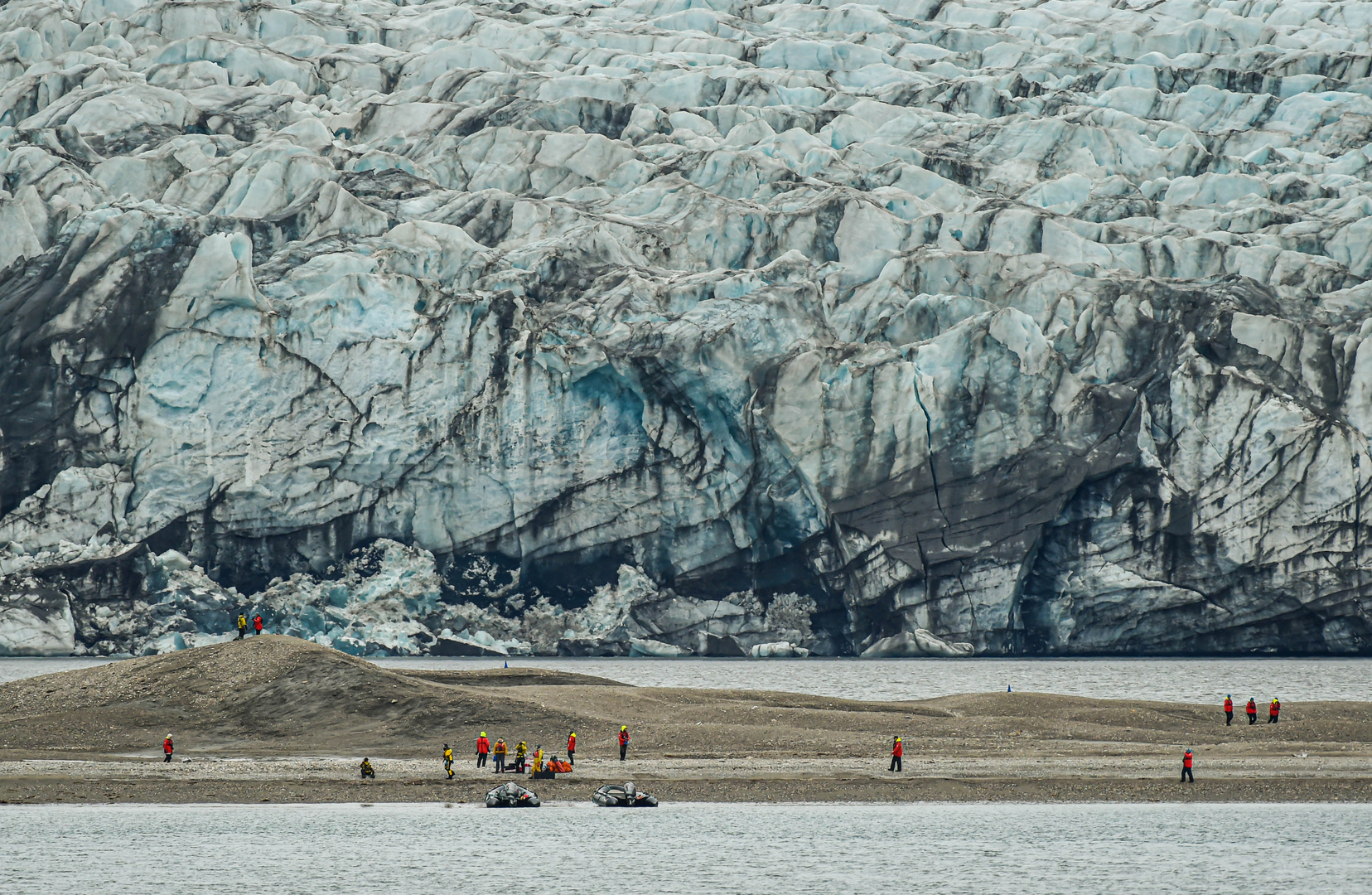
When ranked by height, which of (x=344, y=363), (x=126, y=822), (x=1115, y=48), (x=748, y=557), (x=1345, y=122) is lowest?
(x=126, y=822)

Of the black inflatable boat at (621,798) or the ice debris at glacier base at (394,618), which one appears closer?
the black inflatable boat at (621,798)

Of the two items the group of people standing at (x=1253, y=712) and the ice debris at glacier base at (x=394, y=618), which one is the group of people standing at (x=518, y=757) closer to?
the group of people standing at (x=1253, y=712)

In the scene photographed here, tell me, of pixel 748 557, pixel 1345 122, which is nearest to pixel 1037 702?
pixel 748 557

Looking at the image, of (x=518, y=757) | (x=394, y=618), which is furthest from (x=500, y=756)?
(x=394, y=618)

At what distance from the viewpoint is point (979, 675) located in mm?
65562

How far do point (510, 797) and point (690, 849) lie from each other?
5.24 m

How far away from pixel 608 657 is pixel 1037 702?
31482 mm

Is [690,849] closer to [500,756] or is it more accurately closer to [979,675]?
[500,756]

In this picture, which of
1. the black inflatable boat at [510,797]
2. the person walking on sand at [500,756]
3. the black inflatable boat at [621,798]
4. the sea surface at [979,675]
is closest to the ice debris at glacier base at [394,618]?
the sea surface at [979,675]

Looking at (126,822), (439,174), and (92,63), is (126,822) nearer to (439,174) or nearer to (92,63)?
(439,174)

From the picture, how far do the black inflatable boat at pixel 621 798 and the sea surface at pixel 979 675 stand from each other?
1839 cm

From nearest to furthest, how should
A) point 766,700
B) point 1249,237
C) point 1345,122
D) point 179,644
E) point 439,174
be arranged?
point 766,700 → point 179,644 → point 1249,237 → point 439,174 → point 1345,122

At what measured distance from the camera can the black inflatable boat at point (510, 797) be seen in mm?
31609

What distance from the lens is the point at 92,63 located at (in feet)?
291
